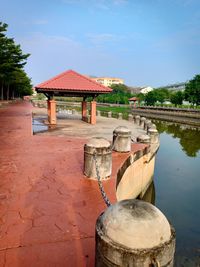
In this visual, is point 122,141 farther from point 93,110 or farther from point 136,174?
point 93,110

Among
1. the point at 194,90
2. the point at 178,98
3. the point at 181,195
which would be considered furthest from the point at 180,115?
the point at 181,195

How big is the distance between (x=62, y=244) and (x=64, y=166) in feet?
10.9

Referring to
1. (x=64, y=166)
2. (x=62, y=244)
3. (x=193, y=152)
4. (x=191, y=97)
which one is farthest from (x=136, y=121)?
(x=191, y=97)

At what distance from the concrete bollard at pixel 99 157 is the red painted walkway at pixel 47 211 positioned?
215 millimetres

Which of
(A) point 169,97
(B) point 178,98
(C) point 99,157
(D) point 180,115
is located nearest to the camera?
(C) point 99,157

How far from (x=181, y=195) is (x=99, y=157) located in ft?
23.3

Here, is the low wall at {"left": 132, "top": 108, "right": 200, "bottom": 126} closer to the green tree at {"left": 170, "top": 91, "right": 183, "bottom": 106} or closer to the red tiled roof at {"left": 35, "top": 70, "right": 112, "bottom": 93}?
the green tree at {"left": 170, "top": 91, "right": 183, "bottom": 106}

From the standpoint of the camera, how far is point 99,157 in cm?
514

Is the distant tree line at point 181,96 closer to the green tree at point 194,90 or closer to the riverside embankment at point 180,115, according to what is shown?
the green tree at point 194,90

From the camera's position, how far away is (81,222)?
3484 mm

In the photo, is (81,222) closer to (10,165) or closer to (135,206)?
(135,206)

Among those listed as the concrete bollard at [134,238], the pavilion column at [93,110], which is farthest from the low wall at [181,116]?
the concrete bollard at [134,238]

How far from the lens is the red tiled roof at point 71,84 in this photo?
628 inches

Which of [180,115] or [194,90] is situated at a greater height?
[194,90]
